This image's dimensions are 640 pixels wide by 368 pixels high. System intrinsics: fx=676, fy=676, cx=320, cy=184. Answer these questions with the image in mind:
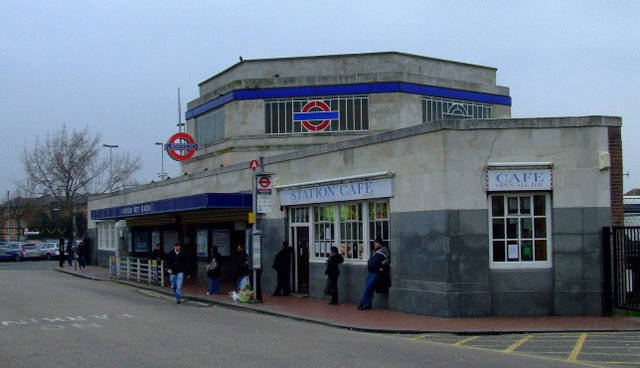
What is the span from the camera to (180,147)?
32531 millimetres

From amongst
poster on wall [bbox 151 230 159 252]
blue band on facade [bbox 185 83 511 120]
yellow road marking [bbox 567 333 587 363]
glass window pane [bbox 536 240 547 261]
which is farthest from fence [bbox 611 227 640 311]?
poster on wall [bbox 151 230 159 252]

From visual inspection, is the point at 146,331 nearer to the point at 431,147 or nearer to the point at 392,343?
the point at 392,343

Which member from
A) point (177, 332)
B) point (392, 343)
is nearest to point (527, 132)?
point (392, 343)

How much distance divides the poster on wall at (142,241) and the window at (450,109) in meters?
14.6

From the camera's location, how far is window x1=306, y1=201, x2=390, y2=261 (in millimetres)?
17031

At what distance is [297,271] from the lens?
802 inches

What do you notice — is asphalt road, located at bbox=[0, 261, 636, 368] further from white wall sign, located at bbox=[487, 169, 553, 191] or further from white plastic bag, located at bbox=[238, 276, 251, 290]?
white wall sign, located at bbox=[487, 169, 553, 191]

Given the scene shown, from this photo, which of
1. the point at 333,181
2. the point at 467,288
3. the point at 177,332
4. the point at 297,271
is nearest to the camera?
the point at 177,332

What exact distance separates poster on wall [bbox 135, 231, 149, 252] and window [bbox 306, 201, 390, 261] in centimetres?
1611

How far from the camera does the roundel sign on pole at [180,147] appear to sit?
32531mm

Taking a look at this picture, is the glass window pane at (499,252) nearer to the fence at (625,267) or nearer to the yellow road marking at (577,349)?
the fence at (625,267)

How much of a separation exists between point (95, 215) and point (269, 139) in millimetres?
9538

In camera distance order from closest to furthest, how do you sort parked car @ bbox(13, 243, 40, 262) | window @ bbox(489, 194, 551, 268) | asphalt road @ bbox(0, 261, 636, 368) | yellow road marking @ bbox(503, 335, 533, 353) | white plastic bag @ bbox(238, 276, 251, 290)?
1. asphalt road @ bbox(0, 261, 636, 368)
2. yellow road marking @ bbox(503, 335, 533, 353)
3. window @ bbox(489, 194, 551, 268)
4. white plastic bag @ bbox(238, 276, 251, 290)
5. parked car @ bbox(13, 243, 40, 262)

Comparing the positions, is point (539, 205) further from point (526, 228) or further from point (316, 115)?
point (316, 115)
